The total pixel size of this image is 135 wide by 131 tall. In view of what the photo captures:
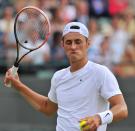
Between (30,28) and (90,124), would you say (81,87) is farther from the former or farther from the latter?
(30,28)

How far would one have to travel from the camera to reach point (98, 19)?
42.4 feet

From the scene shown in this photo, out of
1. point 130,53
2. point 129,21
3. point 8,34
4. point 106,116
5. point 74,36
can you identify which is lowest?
point 130,53

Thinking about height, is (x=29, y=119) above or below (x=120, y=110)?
below

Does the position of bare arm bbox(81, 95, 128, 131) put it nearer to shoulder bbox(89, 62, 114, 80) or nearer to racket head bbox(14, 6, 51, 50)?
shoulder bbox(89, 62, 114, 80)

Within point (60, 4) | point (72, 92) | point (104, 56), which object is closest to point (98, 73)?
point (72, 92)

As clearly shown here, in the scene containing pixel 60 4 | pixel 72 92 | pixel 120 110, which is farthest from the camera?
pixel 60 4

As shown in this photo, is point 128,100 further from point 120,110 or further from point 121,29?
point 120,110

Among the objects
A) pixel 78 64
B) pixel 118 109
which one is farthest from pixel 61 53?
pixel 118 109

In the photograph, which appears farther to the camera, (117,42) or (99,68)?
(117,42)

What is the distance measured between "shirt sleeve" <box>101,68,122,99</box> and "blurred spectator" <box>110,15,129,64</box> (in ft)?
20.9

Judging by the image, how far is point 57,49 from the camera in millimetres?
12234

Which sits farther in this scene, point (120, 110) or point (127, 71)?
point (127, 71)

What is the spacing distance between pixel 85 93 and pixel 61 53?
653 centimetres

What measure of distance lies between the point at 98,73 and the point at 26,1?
7.62 m
